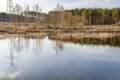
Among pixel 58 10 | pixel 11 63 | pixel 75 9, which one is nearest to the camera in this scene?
pixel 11 63

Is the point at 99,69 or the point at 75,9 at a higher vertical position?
the point at 75,9

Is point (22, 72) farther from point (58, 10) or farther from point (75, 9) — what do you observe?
point (75, 9)

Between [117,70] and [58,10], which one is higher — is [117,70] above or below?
below

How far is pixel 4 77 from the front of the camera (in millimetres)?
13242

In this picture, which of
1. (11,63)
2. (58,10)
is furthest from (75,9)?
(11,63)

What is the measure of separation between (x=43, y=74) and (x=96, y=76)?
3.23m

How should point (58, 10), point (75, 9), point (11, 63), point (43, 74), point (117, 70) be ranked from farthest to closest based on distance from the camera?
point (75, 9), point (58, 10), point (11, 63), point (117, 70), point (43, 74)

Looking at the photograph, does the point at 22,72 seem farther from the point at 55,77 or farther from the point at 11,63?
the point at 11,63

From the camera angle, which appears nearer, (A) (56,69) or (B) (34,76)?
(B) (34,76)

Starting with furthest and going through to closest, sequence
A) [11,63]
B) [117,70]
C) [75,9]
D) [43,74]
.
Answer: [75,9] < [11,63] < [117,70] < [43,74]

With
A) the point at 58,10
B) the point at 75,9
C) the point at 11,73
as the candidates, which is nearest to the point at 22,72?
the point at 11,73

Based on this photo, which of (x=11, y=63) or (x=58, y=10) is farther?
(x=58, y=10)

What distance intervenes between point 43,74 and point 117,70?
5130 millimetres

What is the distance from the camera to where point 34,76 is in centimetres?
1361
